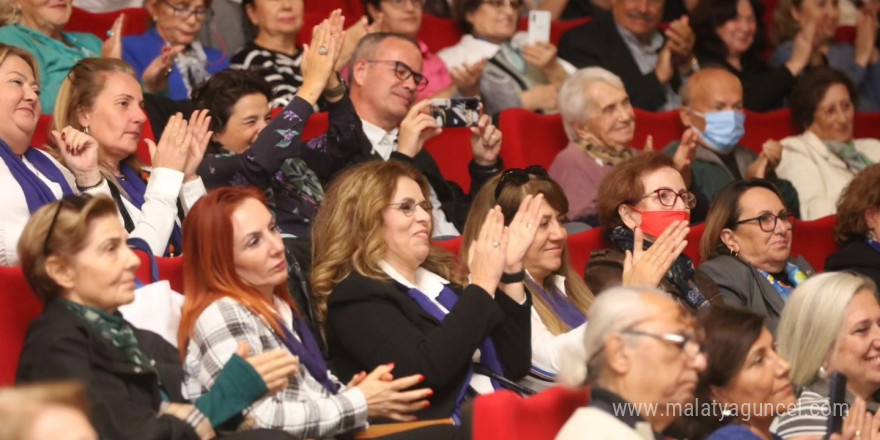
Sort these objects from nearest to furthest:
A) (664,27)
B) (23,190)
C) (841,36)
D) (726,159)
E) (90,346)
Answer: (90,346) < (23,190) < (726,159) < (664,27) < (841,36)

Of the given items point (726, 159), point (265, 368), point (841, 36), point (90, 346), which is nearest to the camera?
point (90, 346)

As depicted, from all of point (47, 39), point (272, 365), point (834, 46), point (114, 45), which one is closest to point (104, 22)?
point (114, 45)

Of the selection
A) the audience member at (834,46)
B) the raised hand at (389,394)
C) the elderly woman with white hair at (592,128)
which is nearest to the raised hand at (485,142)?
the elderly woman with white hair at (592,128)

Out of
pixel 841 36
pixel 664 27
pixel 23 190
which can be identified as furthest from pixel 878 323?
pixel 841 36

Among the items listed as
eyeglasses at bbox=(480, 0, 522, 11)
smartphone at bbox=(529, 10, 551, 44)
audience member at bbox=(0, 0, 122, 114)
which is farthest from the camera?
eyeglasses at bbox=(480, 0, 522, 11)

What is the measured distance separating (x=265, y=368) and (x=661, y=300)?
29.0 inches

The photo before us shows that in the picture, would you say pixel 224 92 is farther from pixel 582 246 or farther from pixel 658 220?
pixel 658 220

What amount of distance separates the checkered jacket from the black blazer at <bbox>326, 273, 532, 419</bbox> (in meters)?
0.20

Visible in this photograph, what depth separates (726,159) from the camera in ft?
15.4

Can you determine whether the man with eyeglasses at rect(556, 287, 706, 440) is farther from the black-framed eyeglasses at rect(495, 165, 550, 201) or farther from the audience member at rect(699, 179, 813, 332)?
the audience member at rect(699, 179, 813, 332)

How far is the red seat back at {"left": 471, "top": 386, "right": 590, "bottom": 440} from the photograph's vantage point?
2.15m

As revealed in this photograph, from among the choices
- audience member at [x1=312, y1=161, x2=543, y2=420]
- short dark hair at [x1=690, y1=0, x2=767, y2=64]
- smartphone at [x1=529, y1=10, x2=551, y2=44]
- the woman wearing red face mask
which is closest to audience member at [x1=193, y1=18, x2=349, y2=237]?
audience member at [x1=312, y1=161, x2=543, y2=420]

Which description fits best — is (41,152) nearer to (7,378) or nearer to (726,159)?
(7,378)

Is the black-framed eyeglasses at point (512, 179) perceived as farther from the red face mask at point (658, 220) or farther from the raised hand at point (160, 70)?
the raised hand at point (160, 70)
